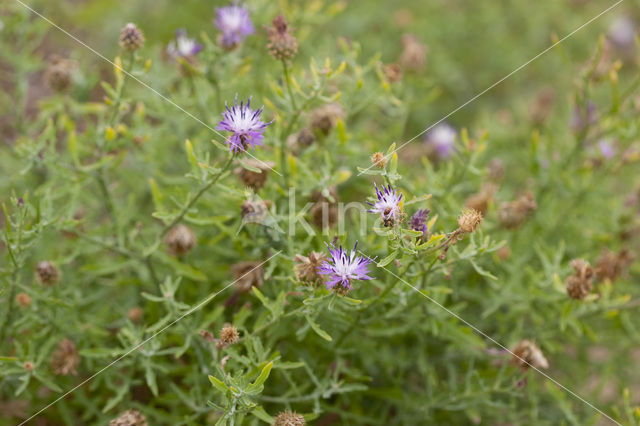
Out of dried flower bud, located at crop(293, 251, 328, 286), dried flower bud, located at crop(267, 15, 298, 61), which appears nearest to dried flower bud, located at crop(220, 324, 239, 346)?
dried flower bud, located at crop(293, 251, 328, 286)

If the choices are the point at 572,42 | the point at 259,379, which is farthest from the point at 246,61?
the point at 572,42

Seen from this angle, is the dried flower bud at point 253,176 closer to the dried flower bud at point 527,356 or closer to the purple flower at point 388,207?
the purple flower at point 388,207

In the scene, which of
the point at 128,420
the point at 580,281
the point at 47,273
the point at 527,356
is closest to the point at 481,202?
the point at 580,281

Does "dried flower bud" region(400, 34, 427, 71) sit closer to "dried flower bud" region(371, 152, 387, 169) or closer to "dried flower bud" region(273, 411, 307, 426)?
"dried flower bud" region(371, 152, 387, 169)

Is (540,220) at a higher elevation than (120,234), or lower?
higher

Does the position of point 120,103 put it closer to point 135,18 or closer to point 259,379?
point 259,379

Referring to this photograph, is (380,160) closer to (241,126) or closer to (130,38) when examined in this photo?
(241,126)
